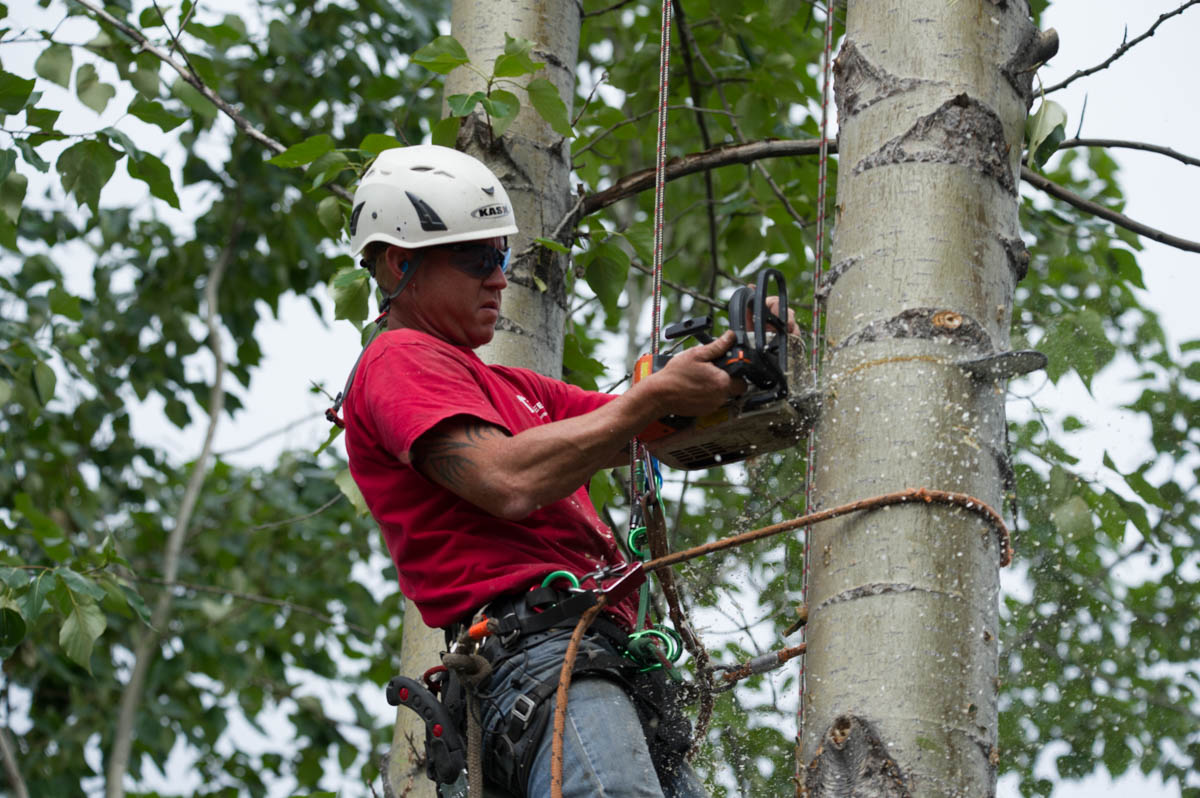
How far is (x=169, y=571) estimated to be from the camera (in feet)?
23.3

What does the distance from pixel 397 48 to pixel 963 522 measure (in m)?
5.65

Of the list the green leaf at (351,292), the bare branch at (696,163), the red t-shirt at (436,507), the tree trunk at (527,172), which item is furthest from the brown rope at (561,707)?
the bare branch at (696,163)

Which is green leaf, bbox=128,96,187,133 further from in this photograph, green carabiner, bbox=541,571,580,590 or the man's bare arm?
green carabiner, bbox=541,571,580,590

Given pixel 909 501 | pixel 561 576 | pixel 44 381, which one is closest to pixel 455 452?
pixel 561 576

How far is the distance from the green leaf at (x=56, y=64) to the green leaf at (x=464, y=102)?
148 centimetres

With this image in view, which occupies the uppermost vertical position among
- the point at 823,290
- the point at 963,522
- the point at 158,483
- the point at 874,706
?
the point at 158,483

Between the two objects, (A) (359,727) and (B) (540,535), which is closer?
(B) (540,535)

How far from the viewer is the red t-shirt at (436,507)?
227 cm

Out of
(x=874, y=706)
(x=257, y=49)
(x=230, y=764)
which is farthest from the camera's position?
(x=230, y=764)

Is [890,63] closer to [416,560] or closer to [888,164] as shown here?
[888,164]

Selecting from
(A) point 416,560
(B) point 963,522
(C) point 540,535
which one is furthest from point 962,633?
(A) point 416,560

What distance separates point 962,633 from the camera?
197cm

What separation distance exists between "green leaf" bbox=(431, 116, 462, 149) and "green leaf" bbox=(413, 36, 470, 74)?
0.14m

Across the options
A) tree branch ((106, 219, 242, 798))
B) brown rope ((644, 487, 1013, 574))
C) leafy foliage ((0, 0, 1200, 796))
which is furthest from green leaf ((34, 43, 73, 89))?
tree branch ((106, 219, 242, 798))
